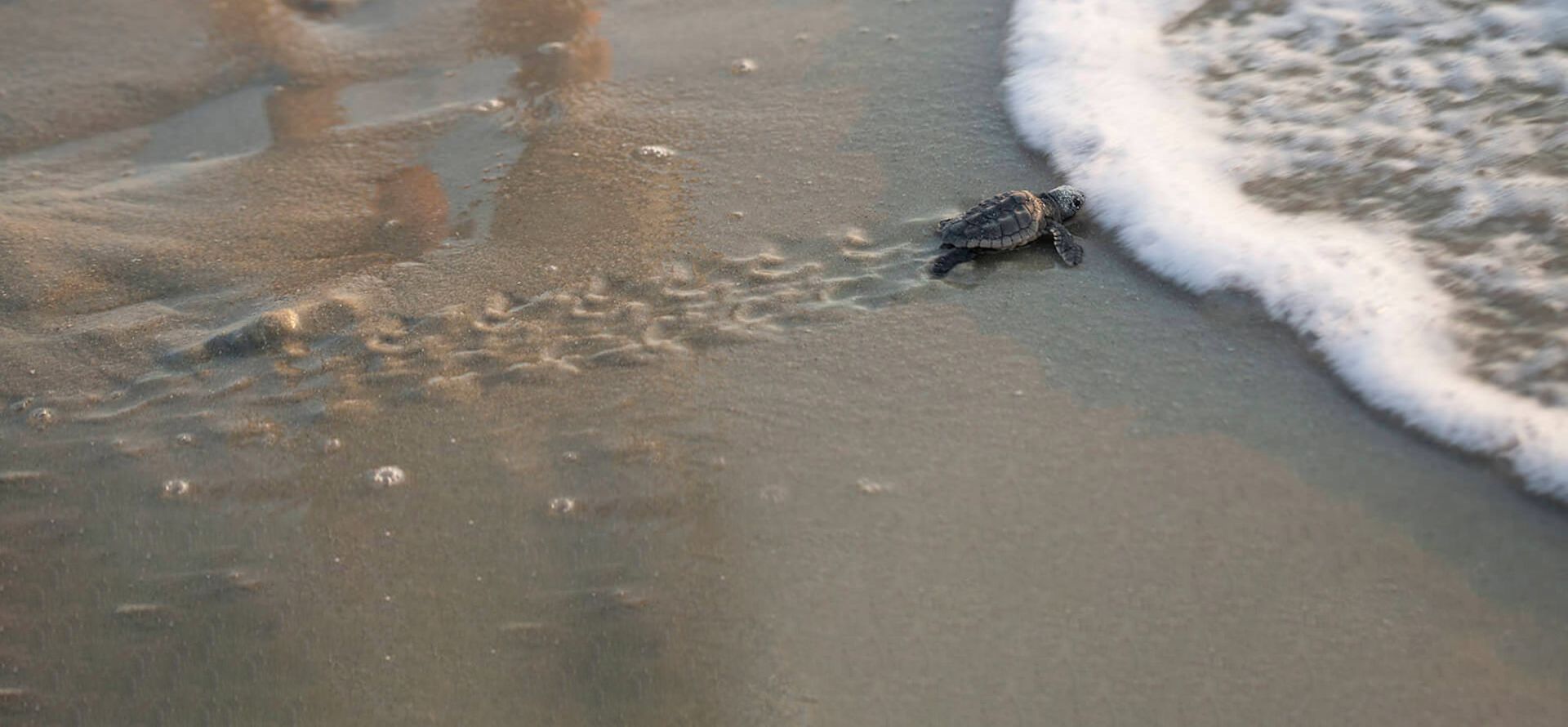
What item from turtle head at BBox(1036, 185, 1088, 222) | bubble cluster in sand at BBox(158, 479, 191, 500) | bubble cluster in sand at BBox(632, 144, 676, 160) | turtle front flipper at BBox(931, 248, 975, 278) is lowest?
bubble cluster in sand at BBox(158, 479, 191, 500)

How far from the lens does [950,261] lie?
3.07m

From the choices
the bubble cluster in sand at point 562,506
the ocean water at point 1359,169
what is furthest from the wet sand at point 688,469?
the ocean water at point 1359,169

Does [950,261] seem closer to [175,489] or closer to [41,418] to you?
[175,489]

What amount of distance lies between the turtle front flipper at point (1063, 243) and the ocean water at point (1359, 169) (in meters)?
0.17

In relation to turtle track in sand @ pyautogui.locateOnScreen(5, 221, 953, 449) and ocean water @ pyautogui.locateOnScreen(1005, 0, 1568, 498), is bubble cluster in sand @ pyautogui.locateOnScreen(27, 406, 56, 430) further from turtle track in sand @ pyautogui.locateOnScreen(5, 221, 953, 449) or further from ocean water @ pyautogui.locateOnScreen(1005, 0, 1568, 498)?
ocean water @ pyautogui.locateOnScreen(1005, 0, 1568, 498)

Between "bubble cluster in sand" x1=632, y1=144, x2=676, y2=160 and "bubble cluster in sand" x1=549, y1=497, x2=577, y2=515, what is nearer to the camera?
"bubble cluster in sand" x1=549, y1=497, x2=577, y2=515

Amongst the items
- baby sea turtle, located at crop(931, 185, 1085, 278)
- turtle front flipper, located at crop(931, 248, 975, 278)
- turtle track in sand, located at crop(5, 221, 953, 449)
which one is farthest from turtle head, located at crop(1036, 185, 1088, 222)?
turtle track in sand, located at crop(5, 221, 953, 449)

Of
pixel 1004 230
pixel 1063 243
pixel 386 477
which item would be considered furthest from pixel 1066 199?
pixel 386 477

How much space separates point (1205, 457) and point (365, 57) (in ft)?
11.5

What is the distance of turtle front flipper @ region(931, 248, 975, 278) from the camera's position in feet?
10.0

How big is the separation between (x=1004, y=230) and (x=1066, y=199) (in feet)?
1.05

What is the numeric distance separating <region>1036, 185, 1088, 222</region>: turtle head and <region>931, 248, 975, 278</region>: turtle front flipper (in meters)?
0.28

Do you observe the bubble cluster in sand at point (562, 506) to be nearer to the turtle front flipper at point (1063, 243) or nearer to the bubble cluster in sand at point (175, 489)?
the bubble cluster in sand at point (175, 489)

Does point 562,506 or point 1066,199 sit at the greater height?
point 1066,199
